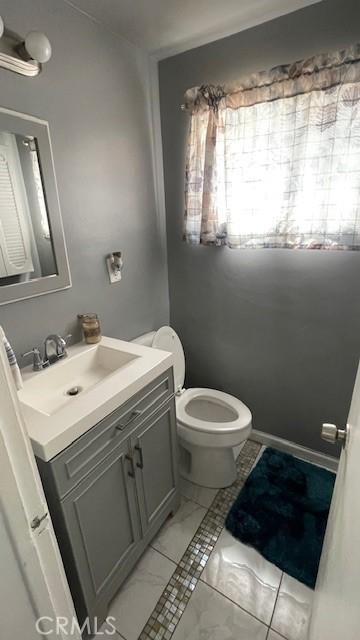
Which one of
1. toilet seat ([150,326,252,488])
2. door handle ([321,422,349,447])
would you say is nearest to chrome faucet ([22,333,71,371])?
toilet seat ([150,326,252,488])

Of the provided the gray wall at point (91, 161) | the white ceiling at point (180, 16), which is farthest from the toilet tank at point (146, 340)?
the white ceiling at point (180, 16)

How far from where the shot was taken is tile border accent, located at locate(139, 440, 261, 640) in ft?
3.66

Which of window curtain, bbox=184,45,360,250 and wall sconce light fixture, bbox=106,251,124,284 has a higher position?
window curtain, bbox=184,45,360,250

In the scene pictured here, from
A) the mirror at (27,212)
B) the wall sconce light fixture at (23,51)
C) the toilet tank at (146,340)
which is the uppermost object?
the wall sconce light fixture at (23,51)

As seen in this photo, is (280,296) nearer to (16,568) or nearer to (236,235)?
(236,235)

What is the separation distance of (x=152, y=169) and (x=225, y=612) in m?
2.17

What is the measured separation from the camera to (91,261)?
1455mm

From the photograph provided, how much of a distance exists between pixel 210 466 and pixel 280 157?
5.41ft

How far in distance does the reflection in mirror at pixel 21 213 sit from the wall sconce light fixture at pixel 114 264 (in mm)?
350

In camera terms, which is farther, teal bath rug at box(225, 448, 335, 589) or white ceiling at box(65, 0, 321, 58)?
teal bath rug at box(225, 448, 335, 589)

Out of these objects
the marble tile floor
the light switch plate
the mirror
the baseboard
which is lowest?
the marble tile floor

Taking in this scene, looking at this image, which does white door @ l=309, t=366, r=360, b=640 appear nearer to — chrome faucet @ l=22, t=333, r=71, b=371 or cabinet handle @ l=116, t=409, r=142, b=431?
cabinet handle @ l=116, t=409, r=142, b=431

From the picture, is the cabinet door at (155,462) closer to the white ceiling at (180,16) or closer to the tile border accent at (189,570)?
the tile border accent at (189,570)

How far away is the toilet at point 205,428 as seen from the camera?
1.50 m
